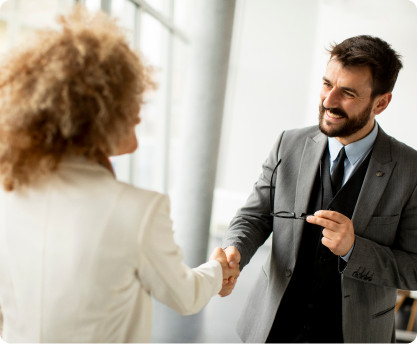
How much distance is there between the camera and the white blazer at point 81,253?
2.51ft

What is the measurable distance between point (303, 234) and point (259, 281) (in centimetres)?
39

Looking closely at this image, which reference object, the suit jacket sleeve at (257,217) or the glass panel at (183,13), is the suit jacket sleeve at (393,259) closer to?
the suit jacket sleeve at (257,217)

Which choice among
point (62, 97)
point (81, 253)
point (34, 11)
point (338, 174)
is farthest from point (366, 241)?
point (34, 11)

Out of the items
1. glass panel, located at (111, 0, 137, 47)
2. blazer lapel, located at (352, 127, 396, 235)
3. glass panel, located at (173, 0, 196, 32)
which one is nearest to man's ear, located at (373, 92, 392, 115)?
blazer lapel, located at (352, 127, 396, 235)

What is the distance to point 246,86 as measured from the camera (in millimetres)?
6059

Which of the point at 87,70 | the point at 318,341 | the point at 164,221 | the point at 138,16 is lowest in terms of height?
the point at 318,341

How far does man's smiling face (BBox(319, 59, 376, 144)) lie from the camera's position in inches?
59.7

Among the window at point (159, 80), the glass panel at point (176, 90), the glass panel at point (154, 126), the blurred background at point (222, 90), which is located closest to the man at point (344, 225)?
the blurred background at point (222, 90)

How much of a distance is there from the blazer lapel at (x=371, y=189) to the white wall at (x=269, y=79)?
3560 mm

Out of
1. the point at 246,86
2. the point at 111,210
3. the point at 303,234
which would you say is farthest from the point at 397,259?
the point at 246,86

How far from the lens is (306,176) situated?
1552 millimetres

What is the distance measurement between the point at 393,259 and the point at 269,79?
4911mm

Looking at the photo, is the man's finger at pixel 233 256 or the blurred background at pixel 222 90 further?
the blurred background at pixel 222 90

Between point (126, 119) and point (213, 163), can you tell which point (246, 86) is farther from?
point (126, 119)
